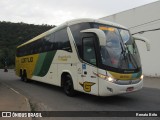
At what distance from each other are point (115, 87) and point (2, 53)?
2175 inches

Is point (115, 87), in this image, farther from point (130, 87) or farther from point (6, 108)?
point (6, 108)

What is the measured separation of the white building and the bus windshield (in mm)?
11871

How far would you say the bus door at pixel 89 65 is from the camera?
9516 millimetres

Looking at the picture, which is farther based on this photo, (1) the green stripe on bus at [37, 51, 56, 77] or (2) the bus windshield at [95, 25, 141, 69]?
(1) the green stripe on bus at [37, 51, 56, 77]

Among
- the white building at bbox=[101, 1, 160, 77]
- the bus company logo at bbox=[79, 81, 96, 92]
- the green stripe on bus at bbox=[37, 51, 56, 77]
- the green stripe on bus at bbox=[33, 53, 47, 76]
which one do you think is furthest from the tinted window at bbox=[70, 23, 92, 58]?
the white building at bbox=[101, 1, 160, 77]

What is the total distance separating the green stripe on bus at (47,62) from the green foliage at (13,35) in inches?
1825

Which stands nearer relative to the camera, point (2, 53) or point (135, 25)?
point (135, 25)

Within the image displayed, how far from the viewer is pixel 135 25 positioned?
2397cm

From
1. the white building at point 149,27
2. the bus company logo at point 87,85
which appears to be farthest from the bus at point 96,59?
the white building at point 149,27

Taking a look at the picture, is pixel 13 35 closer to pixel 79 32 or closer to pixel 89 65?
pixel 79 32

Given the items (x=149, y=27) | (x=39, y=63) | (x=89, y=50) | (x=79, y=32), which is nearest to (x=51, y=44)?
(x=39, y=63)

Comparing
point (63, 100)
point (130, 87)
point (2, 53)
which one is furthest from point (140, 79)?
point (2, 53)

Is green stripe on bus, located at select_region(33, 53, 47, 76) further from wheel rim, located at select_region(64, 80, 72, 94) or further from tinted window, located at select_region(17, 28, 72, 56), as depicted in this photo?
wheel rim, located at select_region(64, 80, 72, 94)

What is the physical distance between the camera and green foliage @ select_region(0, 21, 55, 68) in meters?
61.2
